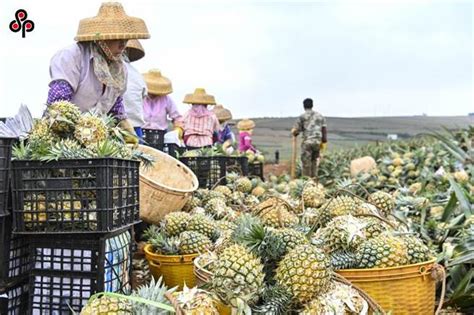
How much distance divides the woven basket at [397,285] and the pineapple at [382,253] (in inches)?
2.0

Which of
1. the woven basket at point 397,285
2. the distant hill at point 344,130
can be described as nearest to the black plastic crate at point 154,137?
the woven basket at point 397,285

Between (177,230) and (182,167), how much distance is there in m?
1.19

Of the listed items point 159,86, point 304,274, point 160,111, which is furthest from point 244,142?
point 304,274

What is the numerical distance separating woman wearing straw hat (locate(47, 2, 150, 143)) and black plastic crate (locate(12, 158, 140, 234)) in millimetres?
1094

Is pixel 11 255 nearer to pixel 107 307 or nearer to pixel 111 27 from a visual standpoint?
pixel 107 307

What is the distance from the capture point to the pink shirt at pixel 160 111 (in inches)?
293

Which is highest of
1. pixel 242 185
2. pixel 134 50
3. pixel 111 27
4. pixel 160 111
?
pixel 134 50

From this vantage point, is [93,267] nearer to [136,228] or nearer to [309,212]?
[309,212]

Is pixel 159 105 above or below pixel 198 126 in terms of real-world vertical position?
above

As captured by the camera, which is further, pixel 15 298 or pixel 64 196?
pixel 15 298

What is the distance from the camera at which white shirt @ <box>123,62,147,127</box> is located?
556cm

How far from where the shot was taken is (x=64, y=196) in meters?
2.63

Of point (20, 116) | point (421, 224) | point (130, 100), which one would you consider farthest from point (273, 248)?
point (130, 100)

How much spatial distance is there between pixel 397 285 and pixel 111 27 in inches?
103
